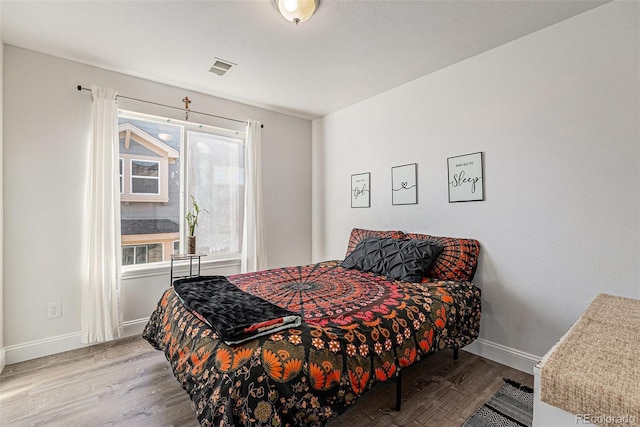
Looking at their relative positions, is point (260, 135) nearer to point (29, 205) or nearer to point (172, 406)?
point (29, 205)

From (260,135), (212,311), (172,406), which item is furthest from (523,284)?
(260,135)

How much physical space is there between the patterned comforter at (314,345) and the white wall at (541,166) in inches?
15.4

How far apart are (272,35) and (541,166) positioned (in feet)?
7.32

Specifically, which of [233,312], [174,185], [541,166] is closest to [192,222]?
[174,185]

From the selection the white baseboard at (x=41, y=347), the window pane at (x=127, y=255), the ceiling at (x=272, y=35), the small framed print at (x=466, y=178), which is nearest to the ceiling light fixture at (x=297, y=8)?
the ceiling at (x=272, y=35)

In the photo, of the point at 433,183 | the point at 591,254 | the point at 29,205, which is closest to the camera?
the point at 591,254

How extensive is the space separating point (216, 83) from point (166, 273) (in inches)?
80.9

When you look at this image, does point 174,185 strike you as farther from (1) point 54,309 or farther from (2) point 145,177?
(1) point 54,309

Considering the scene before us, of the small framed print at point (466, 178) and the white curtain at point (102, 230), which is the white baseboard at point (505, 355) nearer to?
the small framed print at point (466, 178)

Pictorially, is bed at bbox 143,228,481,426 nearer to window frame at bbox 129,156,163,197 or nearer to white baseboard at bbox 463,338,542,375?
white baseboard at bbox 463,338,542,375

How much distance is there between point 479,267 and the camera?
8.25ft

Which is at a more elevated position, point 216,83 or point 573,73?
point 216,83

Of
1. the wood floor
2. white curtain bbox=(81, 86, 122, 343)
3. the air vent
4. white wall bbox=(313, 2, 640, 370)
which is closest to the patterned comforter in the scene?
the wood floor

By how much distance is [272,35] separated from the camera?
2242mm
